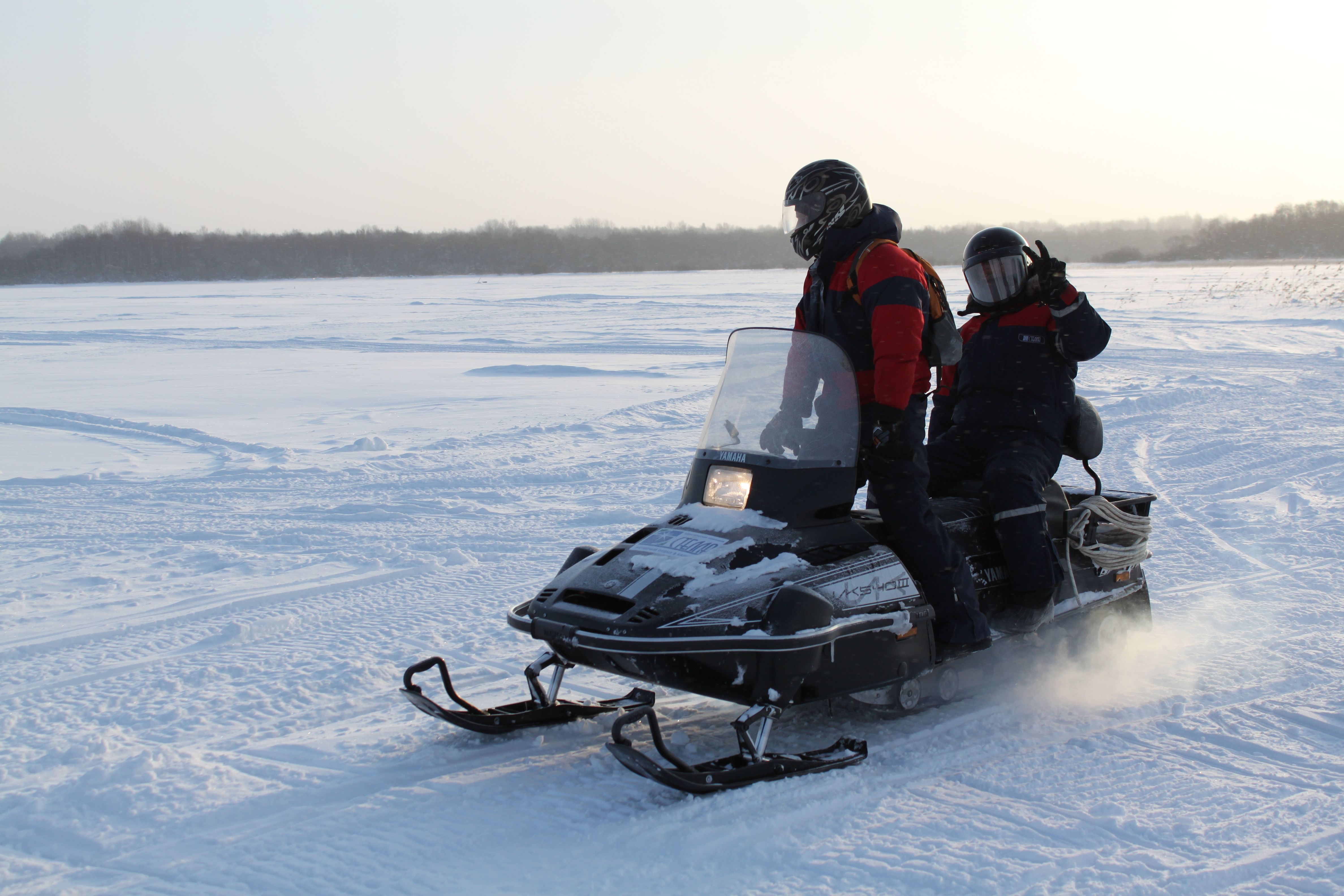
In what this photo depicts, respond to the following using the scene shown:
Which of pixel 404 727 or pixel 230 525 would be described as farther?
pixel 230 525

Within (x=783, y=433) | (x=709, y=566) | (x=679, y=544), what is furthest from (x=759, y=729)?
(x=783, y=433)

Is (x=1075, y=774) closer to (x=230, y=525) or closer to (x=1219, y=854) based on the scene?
(x=1219, y=854)

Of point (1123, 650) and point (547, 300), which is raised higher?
point (547, 300)

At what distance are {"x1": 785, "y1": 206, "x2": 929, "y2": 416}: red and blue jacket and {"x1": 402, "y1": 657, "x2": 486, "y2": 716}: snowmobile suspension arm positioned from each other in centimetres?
141

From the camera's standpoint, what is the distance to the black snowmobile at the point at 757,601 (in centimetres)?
293

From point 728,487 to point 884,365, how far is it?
0.64 meters

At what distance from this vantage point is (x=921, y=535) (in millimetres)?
3449

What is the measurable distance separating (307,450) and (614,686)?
5.13 metres

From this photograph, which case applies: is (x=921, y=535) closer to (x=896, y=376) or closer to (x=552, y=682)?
(x=896, y=376)

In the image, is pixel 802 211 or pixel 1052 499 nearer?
pixel 802 211

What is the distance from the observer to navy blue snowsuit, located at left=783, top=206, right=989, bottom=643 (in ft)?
10.9

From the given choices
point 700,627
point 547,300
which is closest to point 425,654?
point 700,627

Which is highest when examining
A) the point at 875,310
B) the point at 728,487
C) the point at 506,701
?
the point at 875,310

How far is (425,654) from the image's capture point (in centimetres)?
401
